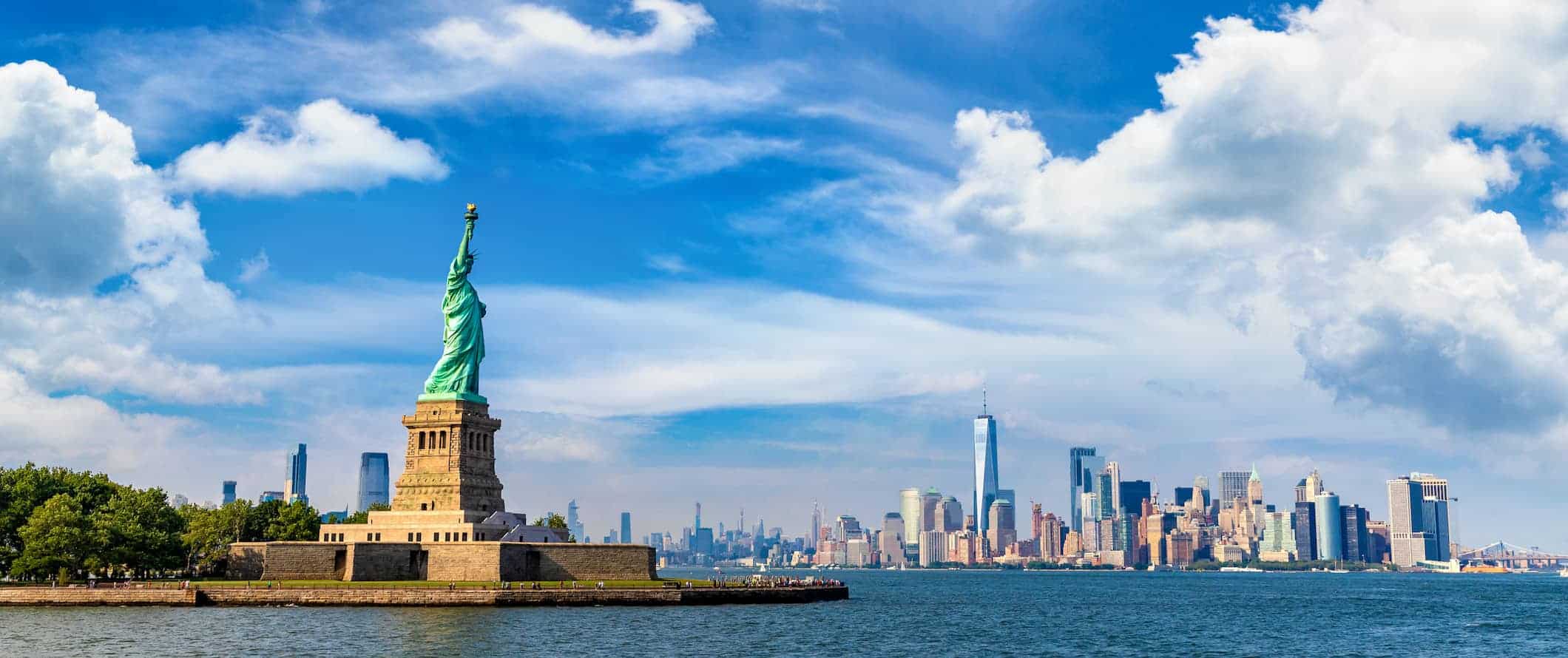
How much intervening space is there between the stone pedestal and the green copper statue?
1.37m

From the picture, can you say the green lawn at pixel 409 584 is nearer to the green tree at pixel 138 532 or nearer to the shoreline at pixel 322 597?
the shoreline at pixel 322 597

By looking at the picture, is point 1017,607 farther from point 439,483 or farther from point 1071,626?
point 439,483

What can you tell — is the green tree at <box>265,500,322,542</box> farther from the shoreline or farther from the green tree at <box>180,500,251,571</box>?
the shoreline

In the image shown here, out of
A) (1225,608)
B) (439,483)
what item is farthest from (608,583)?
(1225,608)

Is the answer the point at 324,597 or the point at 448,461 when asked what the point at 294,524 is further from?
the point at 324,597

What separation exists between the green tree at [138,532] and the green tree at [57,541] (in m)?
1.08

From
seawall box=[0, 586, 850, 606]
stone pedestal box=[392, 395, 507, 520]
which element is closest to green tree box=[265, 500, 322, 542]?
stone pedestal box=[392, 395, 507, 520]

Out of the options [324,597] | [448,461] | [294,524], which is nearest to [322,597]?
[324,597]

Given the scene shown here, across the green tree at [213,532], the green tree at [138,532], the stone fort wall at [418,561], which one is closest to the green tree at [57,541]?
the green tree at [138,532]

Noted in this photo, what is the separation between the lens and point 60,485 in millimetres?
122188

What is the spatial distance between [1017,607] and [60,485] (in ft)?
327

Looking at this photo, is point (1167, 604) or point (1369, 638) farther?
point (1167, 604)

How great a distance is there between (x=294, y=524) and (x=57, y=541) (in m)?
28.1

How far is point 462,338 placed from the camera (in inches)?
4975
